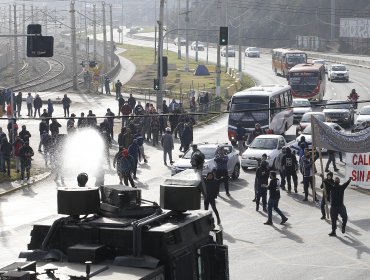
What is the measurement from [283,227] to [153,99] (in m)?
41.1

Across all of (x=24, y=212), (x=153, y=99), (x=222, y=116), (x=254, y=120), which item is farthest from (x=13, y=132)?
(x=153, y=99)

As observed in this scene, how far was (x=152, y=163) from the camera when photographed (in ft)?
111

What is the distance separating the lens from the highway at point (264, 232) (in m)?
18.1

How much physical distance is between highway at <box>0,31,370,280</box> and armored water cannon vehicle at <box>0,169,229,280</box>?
25.1 feet

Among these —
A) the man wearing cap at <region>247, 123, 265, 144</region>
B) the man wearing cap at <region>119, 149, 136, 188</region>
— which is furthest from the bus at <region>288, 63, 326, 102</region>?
the man wearing cap at <region>119, 149, 136, 188</region>

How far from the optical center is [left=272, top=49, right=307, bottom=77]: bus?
80375mm

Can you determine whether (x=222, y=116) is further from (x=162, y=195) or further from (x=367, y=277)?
(x=162, y=195)

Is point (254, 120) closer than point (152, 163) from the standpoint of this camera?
No

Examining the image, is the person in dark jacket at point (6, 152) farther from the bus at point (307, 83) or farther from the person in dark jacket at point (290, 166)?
the bus at point (307, 83)

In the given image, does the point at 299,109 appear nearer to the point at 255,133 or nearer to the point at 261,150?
the point at 255,133

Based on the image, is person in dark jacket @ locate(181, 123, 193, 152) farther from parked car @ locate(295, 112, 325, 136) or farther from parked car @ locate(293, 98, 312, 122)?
parked car @ locate(293, 98, 312, 122)

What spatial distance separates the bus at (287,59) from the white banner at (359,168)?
52.7m

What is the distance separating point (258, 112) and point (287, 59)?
40868mm

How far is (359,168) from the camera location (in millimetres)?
27656
